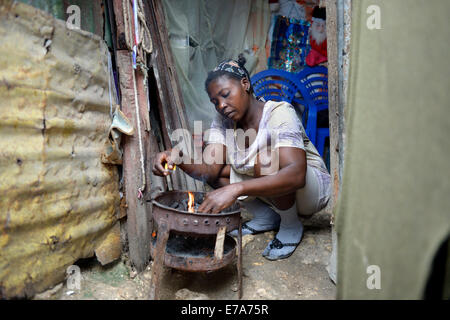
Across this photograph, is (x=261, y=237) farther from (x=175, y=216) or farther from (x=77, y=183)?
(x=77, y=183)

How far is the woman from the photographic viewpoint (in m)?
2.03

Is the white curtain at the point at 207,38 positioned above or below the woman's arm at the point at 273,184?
above

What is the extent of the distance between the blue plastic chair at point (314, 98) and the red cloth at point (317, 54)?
0.32 metres

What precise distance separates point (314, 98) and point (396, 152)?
10.1 ft

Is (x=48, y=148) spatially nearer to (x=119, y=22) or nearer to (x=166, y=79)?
(x=119, y=22)

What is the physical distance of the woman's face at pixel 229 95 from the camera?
2230 mm

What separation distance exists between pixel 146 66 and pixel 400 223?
1836 mm

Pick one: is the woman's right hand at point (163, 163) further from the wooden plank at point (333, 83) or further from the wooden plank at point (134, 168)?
the wooden plank at point (333, 83)

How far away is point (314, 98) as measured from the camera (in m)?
3.84

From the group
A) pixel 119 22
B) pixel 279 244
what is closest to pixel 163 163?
pixel 119 22

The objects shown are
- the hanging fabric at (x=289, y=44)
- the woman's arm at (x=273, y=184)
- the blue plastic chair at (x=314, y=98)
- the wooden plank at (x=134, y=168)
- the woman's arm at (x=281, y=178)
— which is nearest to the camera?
the woman's arm at (x=273, y=184)

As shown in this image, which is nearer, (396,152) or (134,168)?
(396,152)

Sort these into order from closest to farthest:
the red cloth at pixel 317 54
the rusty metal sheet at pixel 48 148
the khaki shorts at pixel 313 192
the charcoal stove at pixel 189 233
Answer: the rusty metal sheet at pixel 48 148 → the charcoal stove at pixel 189 233 → the khaki shorts at pixel 313 192 → the red cloth at pixel 317 54

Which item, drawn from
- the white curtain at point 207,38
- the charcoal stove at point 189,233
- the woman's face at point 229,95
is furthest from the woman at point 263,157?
the white curtain at point 207,38
